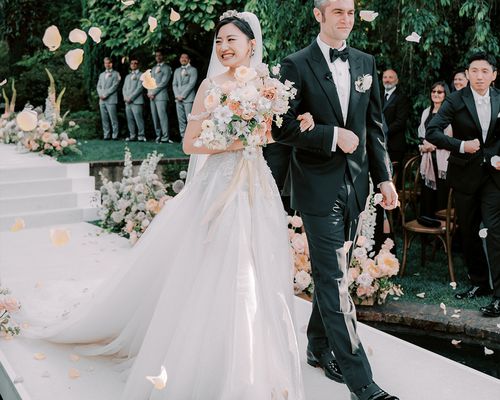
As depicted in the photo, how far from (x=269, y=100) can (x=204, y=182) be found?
0.59m

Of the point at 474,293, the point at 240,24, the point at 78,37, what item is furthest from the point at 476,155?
the point at 78,37

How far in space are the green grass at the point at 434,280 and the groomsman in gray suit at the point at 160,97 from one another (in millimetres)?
7623

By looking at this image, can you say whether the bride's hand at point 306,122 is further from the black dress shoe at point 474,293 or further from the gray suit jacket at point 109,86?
the gray suit jacket at point 109,86

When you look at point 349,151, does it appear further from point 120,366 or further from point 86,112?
point 86,112

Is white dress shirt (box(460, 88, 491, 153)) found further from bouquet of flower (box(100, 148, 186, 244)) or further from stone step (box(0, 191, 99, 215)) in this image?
stone step (box(0, 191, 99, 215))

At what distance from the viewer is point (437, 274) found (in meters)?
6.09

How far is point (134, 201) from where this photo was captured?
7.25m

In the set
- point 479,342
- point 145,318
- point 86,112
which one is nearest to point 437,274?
point 479,342

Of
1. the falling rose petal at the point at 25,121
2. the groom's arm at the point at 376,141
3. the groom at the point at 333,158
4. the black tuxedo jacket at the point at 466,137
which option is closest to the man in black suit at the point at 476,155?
the black tuxedo jacket at the point at 466,137

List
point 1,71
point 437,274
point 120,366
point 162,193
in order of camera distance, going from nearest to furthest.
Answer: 1. point 120,366
2. point 437,274
3. point 162,193
4. point 1,71

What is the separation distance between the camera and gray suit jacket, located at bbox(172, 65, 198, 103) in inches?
507

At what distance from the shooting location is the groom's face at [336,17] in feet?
9.84

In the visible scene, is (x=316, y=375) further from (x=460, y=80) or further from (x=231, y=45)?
(x=460, y=80)

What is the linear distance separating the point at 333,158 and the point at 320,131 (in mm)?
173
